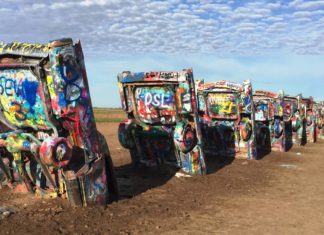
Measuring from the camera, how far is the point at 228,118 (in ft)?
46.4

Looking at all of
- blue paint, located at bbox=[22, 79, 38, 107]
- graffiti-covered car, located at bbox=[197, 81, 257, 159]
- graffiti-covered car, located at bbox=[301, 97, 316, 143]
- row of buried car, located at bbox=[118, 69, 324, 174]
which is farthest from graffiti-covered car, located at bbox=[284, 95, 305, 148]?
blue paint, located at bbox=[22, 79, 38, 107]

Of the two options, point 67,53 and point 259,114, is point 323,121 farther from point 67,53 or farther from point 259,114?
point 67,53

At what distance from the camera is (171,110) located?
10539 millimetres

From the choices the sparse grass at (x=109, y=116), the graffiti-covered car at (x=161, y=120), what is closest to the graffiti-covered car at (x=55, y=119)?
the graffiti-covered car at (x=161, y=120)

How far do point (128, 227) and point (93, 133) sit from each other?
1.74m

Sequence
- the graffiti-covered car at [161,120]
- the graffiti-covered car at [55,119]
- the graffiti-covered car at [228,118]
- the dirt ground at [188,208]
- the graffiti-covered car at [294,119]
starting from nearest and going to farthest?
the dirt ground at [188,208] → the graffiti-covered car at [55,119] → the graffiti-covered car at [161,120] → the graffiti-covered car at [228,118] → the graffiti-covered car at [294,119]

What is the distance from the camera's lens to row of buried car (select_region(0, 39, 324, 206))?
683cm

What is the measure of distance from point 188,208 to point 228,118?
6.93m

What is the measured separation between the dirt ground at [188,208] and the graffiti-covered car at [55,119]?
0.47 metres

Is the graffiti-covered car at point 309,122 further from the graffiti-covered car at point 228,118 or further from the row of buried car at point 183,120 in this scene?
the graffiti-covered car at point 228,118

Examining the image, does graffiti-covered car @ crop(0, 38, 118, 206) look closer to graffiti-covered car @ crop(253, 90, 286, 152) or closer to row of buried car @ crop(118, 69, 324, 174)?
row of buried car @ crop(118, 69, 324, 174)

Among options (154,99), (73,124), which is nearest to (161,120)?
(154,99)

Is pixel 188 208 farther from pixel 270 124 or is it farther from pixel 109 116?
pixel 109 116

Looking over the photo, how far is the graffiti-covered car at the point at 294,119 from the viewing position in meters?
20.3
